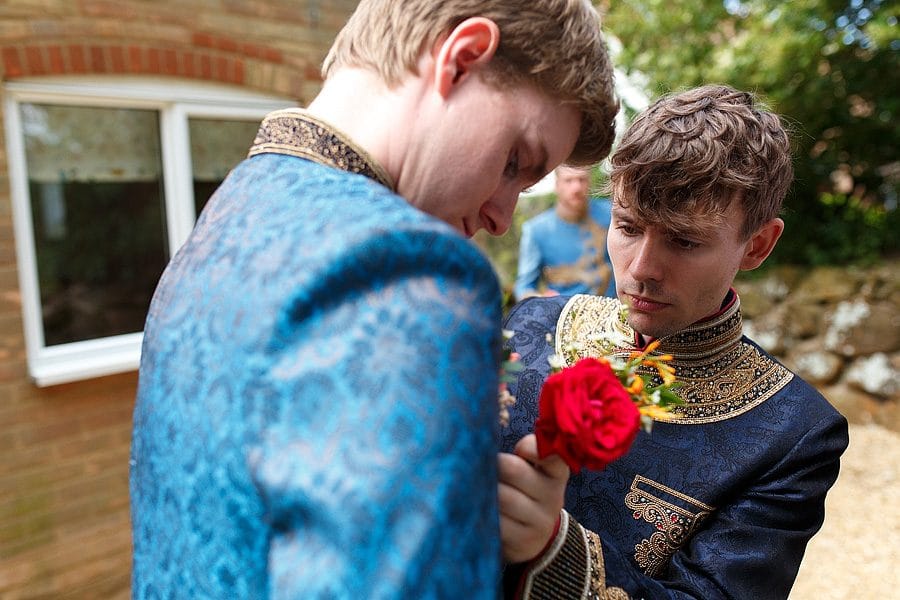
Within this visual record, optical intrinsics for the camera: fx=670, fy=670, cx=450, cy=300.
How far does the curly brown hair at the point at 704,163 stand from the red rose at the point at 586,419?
27.5 inches

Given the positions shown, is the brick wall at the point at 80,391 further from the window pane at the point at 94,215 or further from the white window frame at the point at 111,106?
the window pane at the point at 94,215

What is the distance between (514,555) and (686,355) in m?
0.91

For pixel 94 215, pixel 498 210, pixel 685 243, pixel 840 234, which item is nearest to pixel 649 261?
pixel 685 243

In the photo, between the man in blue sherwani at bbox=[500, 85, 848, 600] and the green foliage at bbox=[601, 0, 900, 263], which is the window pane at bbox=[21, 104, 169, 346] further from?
the green foliage at bbox=[601, 0, 900, 263]

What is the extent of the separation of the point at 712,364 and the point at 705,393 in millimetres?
89

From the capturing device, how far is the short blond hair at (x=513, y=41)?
964 mm

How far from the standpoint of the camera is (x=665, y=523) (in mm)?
1533

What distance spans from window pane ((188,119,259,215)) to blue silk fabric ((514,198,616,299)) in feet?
7.41

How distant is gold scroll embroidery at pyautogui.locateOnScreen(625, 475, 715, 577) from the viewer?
152 cm

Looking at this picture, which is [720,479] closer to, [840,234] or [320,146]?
[320,146]

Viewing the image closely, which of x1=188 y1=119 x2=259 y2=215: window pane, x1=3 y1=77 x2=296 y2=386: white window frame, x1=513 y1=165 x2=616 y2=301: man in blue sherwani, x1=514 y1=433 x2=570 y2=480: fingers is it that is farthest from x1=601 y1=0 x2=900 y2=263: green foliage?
x1=514 y1=433 x2=570 y2=480: fingers

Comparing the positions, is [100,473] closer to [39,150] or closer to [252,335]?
[39,150]

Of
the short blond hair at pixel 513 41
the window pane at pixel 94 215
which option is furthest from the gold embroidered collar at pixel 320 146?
the window pane at pixel 94 215

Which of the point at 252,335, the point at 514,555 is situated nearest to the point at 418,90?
the point at 252,335
